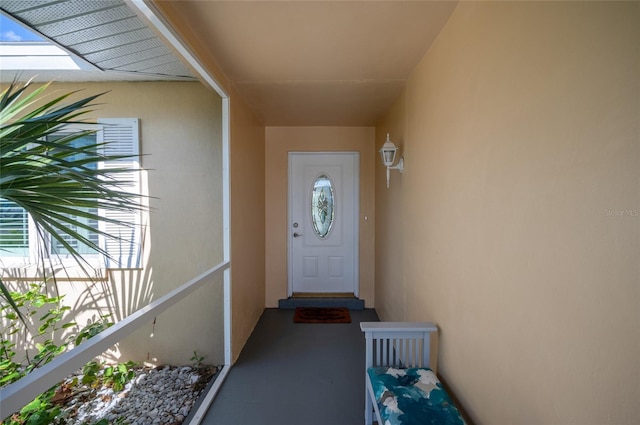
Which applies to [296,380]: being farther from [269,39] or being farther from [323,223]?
[269,39]

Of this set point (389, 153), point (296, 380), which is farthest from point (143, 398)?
point (389, 153)

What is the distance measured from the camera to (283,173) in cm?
373

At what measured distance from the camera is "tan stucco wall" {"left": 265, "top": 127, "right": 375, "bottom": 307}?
3697mm

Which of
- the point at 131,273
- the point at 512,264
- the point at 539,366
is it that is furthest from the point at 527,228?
the point at 131,273

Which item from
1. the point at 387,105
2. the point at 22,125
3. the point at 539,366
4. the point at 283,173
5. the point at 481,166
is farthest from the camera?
the point at 283,173

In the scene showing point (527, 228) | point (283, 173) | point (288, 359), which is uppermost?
point (283, 173)

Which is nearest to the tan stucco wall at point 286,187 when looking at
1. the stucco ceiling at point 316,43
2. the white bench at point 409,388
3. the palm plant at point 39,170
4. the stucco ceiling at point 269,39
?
the stucco ceiling at point 316,43

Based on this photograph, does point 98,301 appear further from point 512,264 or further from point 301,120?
point 512,264

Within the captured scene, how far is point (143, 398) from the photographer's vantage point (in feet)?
6.94

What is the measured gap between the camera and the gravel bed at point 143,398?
6.32 ft

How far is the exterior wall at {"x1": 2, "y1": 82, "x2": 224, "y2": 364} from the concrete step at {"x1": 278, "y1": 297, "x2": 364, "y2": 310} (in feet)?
4.16

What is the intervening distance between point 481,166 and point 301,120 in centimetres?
260

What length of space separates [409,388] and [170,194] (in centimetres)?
230

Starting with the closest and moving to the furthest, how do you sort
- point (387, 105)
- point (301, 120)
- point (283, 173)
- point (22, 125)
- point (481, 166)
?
point (22, 125) → point (481, 166) → point (387, 105) → point (301, 120) → point (283, 173)
